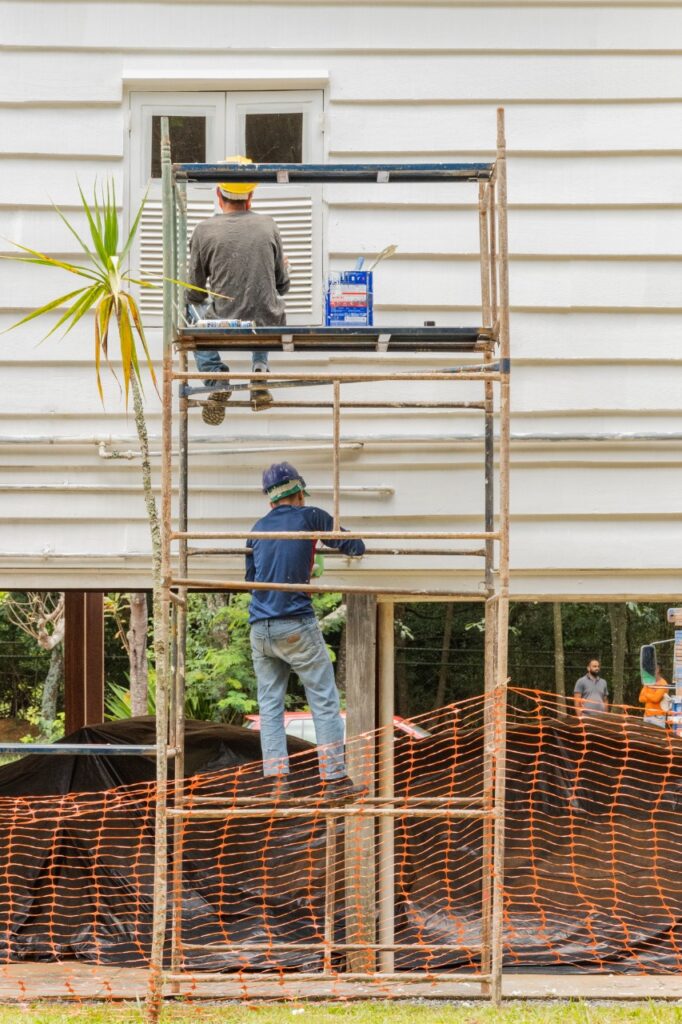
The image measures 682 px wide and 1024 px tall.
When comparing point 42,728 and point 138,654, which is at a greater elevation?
point 138,654

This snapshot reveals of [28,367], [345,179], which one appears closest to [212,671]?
[28,367]

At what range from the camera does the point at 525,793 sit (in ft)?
30.6

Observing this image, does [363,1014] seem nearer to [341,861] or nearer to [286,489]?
[341,861]

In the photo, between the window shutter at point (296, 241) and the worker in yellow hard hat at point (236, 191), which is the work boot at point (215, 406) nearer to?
the window shutter at point (296, 241)

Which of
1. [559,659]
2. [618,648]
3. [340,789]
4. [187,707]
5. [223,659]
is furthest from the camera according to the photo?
[618,648]

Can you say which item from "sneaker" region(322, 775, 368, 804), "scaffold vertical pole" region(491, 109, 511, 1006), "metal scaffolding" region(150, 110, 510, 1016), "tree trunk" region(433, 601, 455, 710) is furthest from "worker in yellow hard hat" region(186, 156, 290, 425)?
"tree trunk" region(433, 601, 455, 710)

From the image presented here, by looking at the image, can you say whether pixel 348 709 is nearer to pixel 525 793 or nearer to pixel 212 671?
pixel 525 793

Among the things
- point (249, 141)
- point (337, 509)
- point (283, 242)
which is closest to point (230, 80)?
point (249, 141)

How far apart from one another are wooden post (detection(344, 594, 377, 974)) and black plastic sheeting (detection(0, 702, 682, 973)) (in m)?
0.20

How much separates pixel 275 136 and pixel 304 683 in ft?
10.7

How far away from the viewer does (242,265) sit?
7293 millimetres

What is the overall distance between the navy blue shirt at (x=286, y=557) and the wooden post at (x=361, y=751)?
2.08 ft

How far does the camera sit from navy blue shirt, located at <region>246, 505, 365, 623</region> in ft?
24.0

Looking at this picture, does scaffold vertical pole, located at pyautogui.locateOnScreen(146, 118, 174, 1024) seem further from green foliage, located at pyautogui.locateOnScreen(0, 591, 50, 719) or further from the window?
green foliage, located at pyautogui.locateOnScreen(0, 591, 50, 719)
